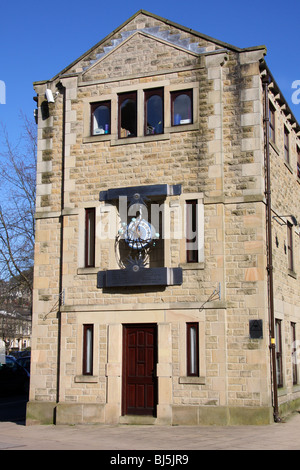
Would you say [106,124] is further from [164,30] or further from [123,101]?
[164,30]

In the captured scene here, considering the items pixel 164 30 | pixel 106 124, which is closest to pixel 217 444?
pixel 106 124

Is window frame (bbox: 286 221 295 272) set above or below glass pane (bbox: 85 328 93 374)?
above

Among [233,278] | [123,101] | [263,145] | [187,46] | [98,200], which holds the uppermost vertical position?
[187,46]

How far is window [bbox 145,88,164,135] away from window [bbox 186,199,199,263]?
90.7 inches

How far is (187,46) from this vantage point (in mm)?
16516

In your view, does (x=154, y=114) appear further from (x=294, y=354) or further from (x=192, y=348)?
(x=294, y=354)

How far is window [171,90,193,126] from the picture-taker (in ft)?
53.9

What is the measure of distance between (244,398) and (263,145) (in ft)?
20.7

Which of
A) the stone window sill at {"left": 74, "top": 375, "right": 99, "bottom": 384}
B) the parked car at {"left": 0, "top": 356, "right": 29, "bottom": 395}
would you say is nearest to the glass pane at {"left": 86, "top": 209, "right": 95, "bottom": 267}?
the stone window sill at {"left": 74, "top": 375, "right": 99, "bottom": 384}

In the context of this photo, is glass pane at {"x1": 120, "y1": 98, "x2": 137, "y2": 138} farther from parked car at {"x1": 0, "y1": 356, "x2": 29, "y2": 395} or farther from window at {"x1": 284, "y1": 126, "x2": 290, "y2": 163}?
parked car at {"x1": 0, "y1": 356, "x2": 29, "y2": 395}

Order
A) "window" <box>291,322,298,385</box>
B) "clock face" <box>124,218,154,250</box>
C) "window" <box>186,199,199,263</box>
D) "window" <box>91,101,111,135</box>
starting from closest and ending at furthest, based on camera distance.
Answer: "window" <box>186,199,199,263</box>
"clock face" <box>124,218,154,250</box>
"window" <box>91,101,111,135</box>
"window" <box>291,322,298,385</box>

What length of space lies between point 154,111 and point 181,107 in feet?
2.52

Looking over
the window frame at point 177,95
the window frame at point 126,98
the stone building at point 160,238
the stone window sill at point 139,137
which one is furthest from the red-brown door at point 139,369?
the window frame at point 177,95

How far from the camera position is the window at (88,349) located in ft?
52.6
